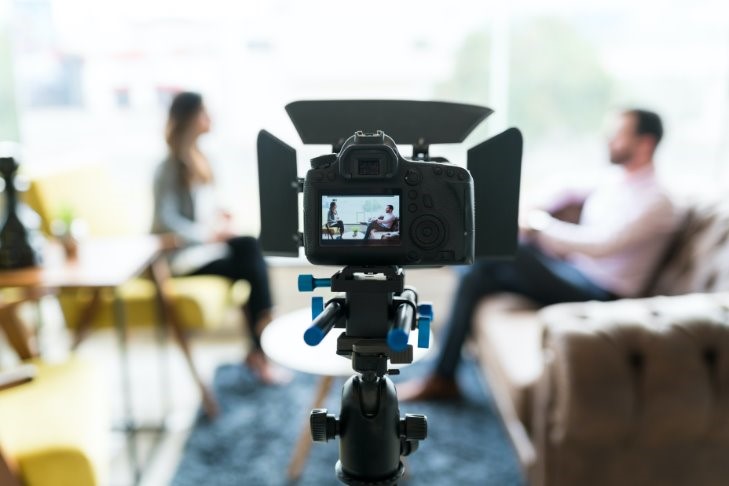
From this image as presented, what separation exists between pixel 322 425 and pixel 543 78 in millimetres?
2683

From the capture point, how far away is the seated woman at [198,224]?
8.81ft

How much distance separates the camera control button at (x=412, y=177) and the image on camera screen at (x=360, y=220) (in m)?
0.03

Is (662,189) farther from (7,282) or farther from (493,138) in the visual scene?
→ (7,282)

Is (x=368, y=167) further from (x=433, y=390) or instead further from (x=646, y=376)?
(x=433, y=390)

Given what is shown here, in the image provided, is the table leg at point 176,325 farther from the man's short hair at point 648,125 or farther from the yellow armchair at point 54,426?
the man's short hair at point 648,125

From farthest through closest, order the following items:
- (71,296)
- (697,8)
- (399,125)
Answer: (697,8)
(71,296)
(399,125)

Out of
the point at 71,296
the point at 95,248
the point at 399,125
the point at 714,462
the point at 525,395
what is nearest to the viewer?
the point at 399,125

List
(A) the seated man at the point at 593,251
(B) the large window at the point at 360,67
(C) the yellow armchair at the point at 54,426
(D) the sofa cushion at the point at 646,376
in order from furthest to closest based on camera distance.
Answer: (B) the large window at the point at 360,67 → (A) the seated man at the point at 593,251 → (D) the sofa cushion at the point at 646,376 → (C) the yellow armchair at the point at 54,426

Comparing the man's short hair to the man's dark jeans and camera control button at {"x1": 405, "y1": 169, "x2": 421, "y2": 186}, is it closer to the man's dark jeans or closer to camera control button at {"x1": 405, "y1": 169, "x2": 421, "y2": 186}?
the man's dark jeans

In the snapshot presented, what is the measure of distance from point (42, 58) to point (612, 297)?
9.52 ft

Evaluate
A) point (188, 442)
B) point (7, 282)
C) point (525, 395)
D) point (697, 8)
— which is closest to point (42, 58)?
point (7, 282)

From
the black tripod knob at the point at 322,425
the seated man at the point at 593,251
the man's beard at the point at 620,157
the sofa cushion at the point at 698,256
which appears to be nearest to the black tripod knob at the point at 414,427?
the black tripod knob at the point at 322,425

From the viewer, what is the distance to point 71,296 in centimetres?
243

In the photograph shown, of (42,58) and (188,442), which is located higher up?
(42,58)
